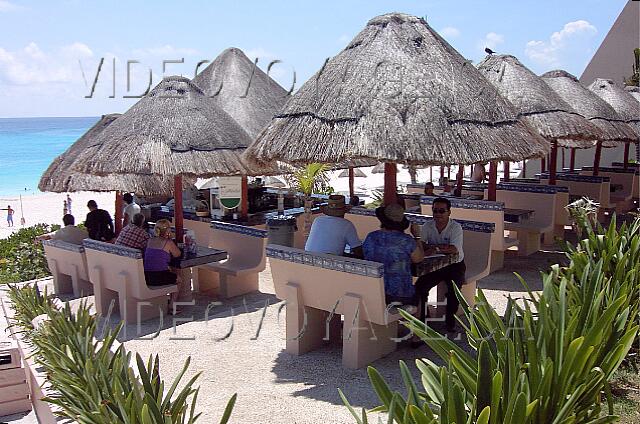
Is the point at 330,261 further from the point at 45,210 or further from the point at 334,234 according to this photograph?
the point at 45,210

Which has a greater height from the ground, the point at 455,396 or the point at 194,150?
the point at 194,150

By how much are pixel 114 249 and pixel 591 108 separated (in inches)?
361

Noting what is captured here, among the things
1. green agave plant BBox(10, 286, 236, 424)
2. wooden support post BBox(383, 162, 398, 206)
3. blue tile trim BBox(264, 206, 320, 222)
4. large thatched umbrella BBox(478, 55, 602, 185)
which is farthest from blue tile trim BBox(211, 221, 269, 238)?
large thatched umbrella BBox(478, 55, 602, 185)

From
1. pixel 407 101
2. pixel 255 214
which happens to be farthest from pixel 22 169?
pixel 407 101

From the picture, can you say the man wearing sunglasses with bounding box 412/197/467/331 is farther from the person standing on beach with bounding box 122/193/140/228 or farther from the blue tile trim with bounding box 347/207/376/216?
the person standing on beach with bounding box 122/193/140/228

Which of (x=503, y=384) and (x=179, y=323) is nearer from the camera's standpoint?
(x=503, y=384)

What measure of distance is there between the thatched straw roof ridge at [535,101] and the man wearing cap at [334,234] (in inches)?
189

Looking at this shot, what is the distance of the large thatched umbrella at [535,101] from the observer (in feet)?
30.6

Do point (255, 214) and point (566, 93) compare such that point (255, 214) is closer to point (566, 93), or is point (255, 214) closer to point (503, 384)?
point (566, 93)

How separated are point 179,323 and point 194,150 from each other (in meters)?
2.18

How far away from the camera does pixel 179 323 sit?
679cm

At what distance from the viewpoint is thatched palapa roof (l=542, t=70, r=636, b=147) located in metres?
11.4

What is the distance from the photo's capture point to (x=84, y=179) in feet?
29.8

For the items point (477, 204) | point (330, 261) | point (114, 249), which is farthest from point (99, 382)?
point (477, 204)
